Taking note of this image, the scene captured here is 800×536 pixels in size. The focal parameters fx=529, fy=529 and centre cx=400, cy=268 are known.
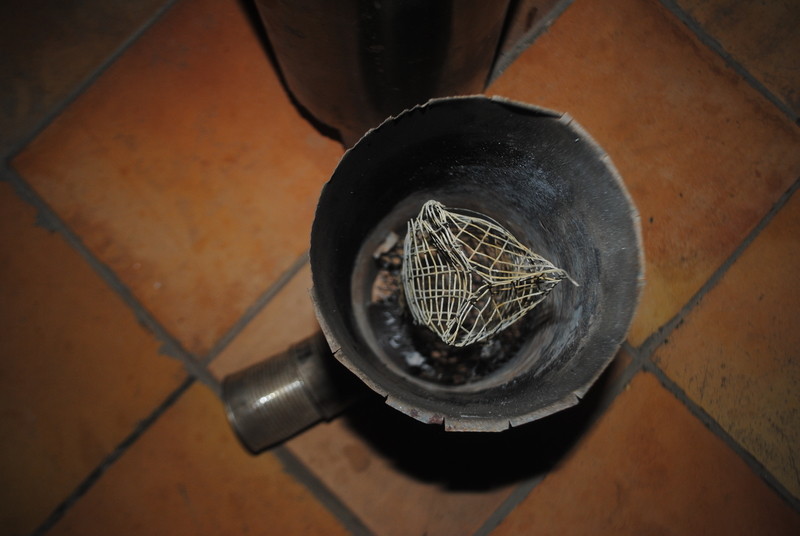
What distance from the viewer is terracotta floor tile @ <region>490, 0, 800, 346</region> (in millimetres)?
895

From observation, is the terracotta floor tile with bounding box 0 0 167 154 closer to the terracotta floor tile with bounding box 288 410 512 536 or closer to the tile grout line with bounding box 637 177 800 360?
the terracotta floor tile with bounding box 288 410 512 536

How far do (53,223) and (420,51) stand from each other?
28.3 inches

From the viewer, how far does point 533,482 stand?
843 millimetres

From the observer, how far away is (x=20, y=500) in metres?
0.85

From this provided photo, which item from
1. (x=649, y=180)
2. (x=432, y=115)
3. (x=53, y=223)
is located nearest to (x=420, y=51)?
(x=432, y=115)

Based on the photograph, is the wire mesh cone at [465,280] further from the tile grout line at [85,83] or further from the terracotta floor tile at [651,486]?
the tile grout line at [85,83]

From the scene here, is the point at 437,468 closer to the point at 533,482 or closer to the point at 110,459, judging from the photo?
the point at 533,482

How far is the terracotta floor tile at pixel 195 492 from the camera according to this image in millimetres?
853

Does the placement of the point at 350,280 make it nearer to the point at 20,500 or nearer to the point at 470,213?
the point at 470,213

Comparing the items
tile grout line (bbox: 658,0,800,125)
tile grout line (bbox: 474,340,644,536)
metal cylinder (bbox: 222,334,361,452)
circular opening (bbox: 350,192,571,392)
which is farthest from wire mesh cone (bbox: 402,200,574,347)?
tile grout line (bbox: 658,0,800,125)

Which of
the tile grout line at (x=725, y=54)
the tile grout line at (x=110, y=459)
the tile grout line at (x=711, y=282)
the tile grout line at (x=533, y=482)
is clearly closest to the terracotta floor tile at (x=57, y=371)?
the tile grout line at (x=110, y=459)

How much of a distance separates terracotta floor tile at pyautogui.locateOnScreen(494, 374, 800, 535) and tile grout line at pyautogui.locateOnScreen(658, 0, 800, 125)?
546 millimetres

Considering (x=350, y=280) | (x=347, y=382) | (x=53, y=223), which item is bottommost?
(x=347, y=382)

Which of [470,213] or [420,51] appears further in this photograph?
[470,213]
